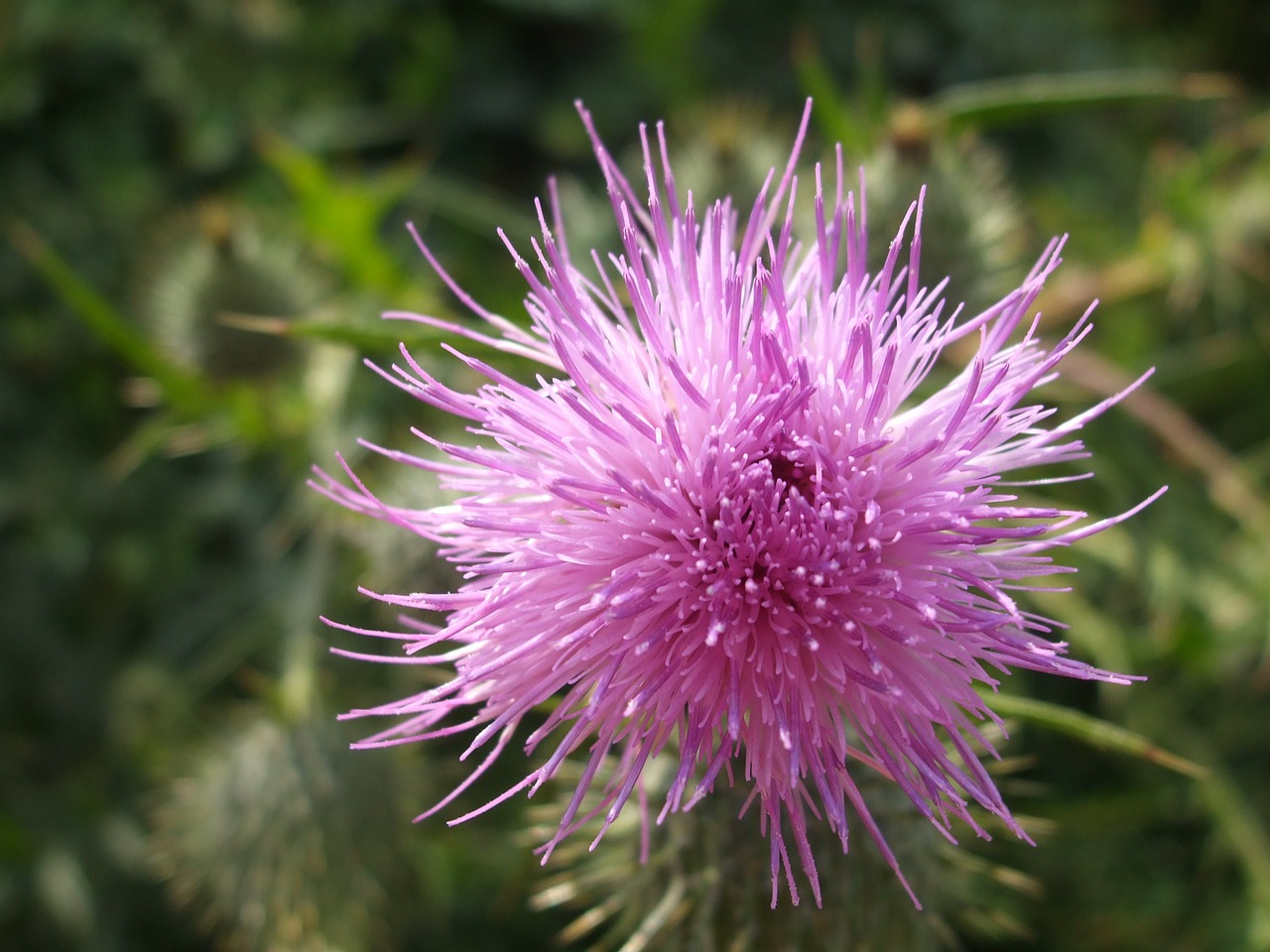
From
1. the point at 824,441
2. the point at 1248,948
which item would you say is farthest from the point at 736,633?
the point at 1248,948

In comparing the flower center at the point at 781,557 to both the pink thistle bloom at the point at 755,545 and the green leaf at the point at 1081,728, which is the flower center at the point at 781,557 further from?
the green leaf at the point at 1081,728

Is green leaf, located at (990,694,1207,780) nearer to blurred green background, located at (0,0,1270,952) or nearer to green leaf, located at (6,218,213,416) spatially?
blurred green background, located at (0,0,1270,952)

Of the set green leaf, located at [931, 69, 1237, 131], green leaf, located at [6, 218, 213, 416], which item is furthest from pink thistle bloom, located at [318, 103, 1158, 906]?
green leaf, located at [6, 218, 213, 416]

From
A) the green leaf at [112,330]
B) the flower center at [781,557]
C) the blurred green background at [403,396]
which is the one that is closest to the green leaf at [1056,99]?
the blurred green background at [403,396]

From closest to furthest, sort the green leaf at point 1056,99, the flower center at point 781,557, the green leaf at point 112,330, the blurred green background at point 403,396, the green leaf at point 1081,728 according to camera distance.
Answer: the flower center at point 781,557 < the green leaf at point 1081,728 < the green leaf at point 1056,99 < the green leaf at point 112,330 < the blurred green background at point 403,396

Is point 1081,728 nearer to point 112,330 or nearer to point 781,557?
point 781,557

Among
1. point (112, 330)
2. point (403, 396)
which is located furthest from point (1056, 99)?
point (112, 330)
